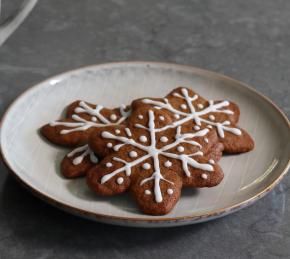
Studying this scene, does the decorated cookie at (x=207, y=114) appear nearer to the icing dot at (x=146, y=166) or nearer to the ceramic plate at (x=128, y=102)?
the ceramic plate at (x=128, y=102)

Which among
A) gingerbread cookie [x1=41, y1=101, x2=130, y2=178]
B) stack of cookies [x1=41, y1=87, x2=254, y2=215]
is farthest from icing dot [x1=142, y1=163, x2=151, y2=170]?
gingerbread cookie [x1=41, y1=101, x2=130, y2=178]

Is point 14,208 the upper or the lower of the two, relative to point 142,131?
lower

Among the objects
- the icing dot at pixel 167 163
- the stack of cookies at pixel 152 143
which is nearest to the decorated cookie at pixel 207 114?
the stack of cookies at pixel 152 143

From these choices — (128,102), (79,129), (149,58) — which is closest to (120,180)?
(79,129)

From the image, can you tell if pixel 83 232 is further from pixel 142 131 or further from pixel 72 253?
pixel 142 131

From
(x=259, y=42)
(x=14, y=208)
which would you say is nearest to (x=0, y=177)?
(x=14, y=208)

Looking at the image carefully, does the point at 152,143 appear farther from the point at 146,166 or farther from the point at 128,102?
the point at 128,102
